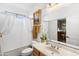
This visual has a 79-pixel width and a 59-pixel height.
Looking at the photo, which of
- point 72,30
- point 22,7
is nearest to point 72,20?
point 72,30

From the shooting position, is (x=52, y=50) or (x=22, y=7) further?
(x=52, y=50)

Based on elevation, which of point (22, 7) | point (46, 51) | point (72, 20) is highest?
point (22, 7)

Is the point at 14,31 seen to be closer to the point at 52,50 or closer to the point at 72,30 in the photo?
the point at 52,50

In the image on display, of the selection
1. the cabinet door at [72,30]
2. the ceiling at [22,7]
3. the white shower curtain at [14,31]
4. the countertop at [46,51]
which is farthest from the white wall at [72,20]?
the white shower curtain at [14,31]

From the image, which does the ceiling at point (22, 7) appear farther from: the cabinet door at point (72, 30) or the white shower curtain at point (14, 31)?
the cabinet door at point (72, 30)

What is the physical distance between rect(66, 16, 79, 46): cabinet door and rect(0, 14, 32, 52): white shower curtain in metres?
0.55

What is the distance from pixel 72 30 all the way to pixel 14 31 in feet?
2.59

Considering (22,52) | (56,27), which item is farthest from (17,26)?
(56,27)

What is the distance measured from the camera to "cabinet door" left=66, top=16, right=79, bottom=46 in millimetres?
1313

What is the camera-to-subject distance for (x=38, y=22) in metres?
1.43

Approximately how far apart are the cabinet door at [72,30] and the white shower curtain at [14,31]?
55 centimetres

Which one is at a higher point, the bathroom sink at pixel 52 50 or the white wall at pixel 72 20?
the white wall at pixel 72 20

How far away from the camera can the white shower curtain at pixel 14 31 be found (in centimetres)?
129

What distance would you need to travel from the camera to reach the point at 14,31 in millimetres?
1350
